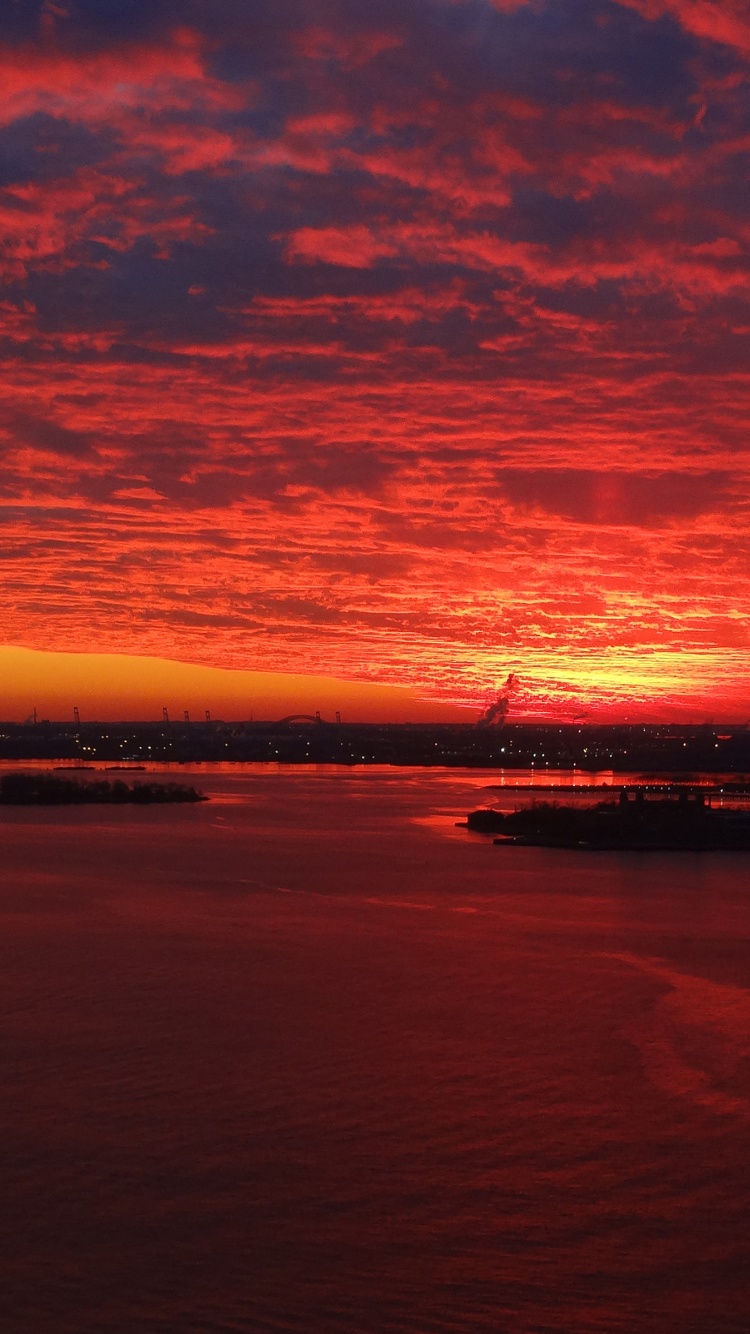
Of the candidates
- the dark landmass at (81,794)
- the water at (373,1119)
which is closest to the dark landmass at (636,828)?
the water at (373,1119)

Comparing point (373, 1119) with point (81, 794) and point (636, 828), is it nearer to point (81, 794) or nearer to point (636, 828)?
point (636, 828)

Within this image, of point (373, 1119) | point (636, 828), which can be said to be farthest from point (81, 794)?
point (373, 1119)

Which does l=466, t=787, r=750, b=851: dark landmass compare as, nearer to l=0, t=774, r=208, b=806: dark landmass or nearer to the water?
the water

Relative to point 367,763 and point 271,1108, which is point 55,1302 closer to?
point 271,1108

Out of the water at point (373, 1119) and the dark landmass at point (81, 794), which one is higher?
the dark landmass at point (81, 794)

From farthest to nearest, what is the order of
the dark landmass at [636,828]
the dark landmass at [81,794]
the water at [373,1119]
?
the dark landmass at [81,794], the dark landmass at [636,828], the water at [373,1119]

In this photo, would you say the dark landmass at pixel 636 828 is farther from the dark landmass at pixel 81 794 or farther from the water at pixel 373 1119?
the dark landmass at pixel 81 794

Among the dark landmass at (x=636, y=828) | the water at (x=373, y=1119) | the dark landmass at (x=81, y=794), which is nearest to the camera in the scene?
the water at (x=373, y=1119)

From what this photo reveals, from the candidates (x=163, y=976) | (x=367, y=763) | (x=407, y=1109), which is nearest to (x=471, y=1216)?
(x=407, y=1109)
